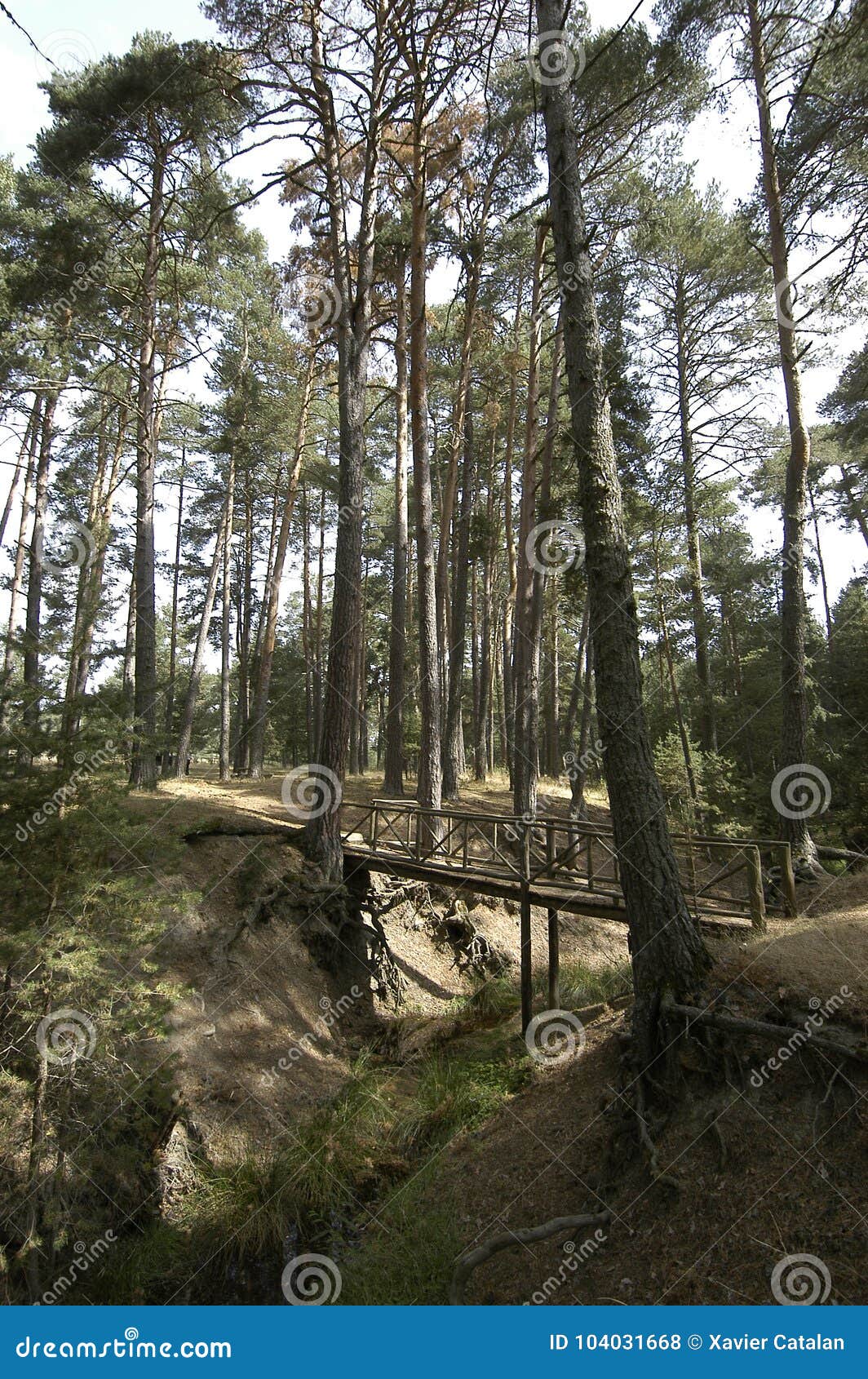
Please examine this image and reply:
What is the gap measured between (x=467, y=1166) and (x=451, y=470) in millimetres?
12755

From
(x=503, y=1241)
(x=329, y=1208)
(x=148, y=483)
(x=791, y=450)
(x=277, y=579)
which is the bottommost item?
(x=329, y=1208)

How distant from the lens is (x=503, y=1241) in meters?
4.58

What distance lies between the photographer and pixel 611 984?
948 cm

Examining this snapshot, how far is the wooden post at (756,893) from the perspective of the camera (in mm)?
6957

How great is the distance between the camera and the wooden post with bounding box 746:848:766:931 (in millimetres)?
6957

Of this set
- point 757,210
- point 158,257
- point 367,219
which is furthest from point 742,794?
point 158,257

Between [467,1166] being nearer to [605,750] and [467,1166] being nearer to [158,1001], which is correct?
[158,1001]

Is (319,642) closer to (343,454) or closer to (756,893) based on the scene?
(343,454)

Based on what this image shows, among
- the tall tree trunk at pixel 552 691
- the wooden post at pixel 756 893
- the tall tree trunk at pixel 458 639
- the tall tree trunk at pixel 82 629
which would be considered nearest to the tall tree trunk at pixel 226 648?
the tall tree trunk at pixel 458 639

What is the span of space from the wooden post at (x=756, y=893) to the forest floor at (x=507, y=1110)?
0.15 m

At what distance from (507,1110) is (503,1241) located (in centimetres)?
232

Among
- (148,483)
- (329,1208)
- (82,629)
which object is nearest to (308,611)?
(148,483)

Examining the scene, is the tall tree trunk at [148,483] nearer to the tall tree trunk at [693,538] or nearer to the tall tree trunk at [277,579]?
the tall tree trunk at [277,579]

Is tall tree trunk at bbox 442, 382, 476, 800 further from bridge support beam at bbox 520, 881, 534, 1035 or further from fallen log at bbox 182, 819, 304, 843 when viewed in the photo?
bridge support beam at bbox 520, 881, 534, 1035
